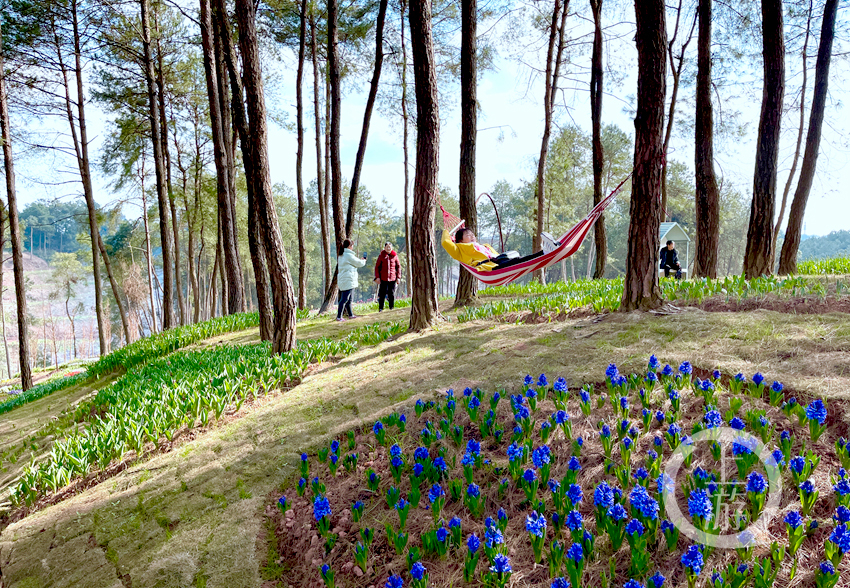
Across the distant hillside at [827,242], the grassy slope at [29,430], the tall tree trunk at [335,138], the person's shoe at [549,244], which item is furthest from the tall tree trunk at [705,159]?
the distant hillside at [827,242]

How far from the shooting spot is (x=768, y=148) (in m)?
6.79

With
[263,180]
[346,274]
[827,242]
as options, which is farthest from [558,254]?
[827,242]

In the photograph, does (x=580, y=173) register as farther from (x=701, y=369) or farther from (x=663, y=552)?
(x=663, y=552)

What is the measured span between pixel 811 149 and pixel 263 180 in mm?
9338

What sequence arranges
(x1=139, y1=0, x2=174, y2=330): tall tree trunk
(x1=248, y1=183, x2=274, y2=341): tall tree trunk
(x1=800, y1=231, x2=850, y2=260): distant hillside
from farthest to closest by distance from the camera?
(x1=800, y1=231, x2=850, y2=260): distant hillside → (x1=139, y1=0, x2=174, y2=330): tall tree trunk → (x1=248, y1=183, x2=274, y2=341): tall tree trunk

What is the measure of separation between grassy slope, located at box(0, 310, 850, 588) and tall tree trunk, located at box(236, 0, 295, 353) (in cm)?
114

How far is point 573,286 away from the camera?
884cm

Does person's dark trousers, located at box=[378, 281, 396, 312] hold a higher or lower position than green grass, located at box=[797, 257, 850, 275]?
lower

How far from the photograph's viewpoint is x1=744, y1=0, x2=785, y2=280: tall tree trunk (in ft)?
22.2

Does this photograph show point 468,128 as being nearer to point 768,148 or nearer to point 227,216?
point 768,148

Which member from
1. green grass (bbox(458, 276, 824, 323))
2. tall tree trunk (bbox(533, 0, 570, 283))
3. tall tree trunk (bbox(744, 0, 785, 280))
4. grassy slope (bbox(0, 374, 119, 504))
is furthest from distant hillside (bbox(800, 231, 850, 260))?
grassy slope (bbox(0, 374, 119, 504))

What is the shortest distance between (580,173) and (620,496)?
27.5 meters

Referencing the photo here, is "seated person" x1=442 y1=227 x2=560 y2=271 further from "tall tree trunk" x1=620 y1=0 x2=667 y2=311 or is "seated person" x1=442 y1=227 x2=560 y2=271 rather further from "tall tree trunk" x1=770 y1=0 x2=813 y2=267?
"tall tree trunk" x1=770 y1=0 x2=813 y2=267

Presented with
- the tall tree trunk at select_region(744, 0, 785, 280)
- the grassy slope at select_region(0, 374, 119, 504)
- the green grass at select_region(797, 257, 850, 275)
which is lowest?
the grassy slope at select_region(0, 374, 119, 504)
